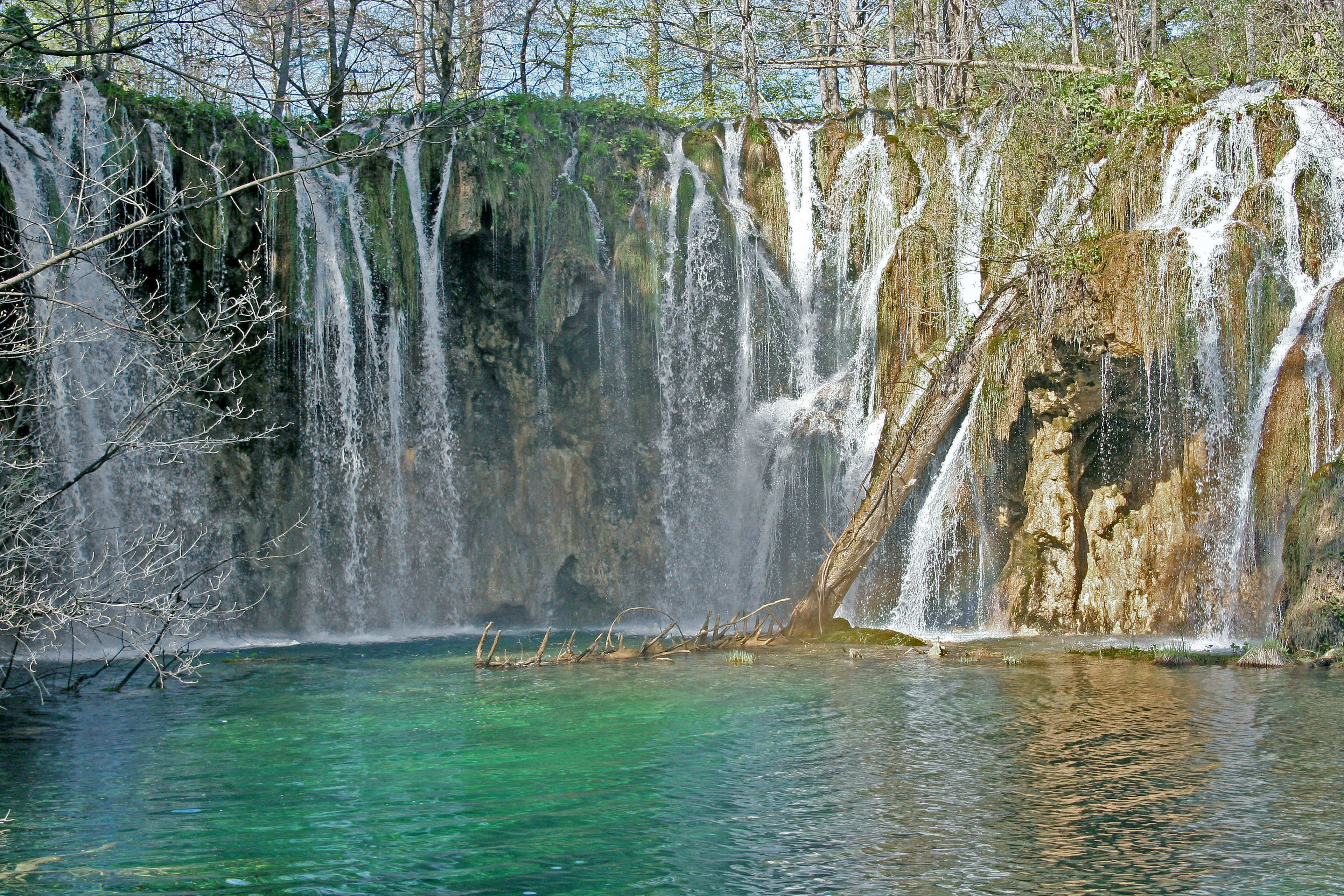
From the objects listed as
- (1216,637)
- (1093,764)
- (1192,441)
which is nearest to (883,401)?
(1192,441)

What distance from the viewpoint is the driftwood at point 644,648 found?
42.6 feet

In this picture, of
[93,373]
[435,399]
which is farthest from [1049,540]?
[93,373]

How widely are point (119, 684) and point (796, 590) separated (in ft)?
33.0

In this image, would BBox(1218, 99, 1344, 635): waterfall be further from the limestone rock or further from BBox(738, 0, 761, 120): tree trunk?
BBox(738, 0, 761, 120): tree trunk

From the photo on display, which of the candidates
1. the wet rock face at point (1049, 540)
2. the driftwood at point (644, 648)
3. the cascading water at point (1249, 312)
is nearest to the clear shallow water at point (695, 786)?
the driftwood at point (644, 648)

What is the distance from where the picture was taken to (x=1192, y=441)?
15.1m

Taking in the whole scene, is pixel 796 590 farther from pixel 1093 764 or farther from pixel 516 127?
pixel 1093 764

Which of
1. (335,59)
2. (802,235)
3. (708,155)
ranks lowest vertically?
(802,235)

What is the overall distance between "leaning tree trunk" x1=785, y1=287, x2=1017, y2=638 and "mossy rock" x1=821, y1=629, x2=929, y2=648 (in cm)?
34

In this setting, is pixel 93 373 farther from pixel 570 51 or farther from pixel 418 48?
pixel 570 51

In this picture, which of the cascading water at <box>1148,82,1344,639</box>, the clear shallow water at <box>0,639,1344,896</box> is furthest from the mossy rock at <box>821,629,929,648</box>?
the cascading water at <box>1148,82,1344,639</box>

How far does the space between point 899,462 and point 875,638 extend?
8.45 feet

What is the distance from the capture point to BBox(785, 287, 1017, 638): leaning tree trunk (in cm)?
1578

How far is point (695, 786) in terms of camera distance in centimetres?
760
